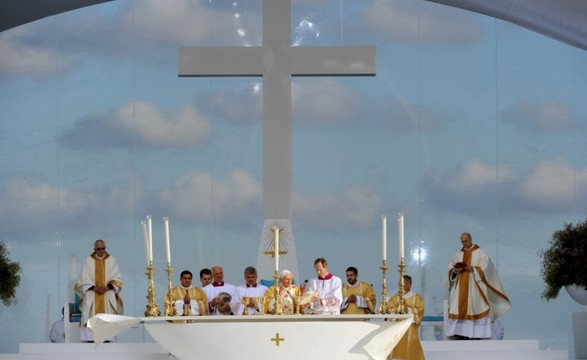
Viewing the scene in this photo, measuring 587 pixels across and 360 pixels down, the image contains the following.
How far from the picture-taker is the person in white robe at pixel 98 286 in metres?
14.3

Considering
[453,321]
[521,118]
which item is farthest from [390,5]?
[453,321]

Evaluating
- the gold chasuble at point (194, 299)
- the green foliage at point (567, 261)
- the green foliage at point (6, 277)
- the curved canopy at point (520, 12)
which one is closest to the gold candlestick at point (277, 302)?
the gold chasuble at point (194, 299)

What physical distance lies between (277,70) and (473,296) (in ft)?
10.5

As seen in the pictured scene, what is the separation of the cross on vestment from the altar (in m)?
5.42

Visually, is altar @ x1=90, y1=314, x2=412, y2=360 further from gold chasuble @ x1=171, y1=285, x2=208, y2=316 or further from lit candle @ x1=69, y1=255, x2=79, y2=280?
lit candle @ x1=69, y1=255, x2=79, y2=280

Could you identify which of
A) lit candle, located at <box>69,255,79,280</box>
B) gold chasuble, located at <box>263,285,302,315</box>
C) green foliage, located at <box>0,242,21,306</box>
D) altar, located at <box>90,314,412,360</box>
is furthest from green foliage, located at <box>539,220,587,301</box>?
altar, located at <box>90,314,412,360</box>

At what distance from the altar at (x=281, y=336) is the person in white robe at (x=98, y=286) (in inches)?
241

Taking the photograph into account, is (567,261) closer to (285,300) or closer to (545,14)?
(545,14)

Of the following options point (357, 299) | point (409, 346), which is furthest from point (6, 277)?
point (409, 346)

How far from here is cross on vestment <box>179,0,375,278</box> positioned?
13.9 metres

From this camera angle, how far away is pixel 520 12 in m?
16.9

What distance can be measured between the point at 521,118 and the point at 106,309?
6.38 m

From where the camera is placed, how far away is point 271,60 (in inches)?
562

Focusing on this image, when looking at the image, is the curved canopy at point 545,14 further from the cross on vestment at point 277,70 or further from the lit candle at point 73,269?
the lit candle at point 73,269
